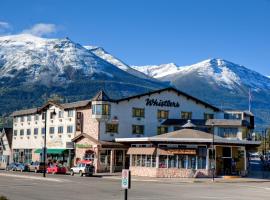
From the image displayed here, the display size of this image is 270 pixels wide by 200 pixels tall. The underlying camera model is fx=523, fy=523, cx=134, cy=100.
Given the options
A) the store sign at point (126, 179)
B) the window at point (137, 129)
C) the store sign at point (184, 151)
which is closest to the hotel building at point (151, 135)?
the window at point (137, 129)

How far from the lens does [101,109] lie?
78.9 meters

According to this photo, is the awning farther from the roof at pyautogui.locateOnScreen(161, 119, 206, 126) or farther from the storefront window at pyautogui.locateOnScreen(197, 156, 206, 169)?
the roof at pyautogui.locateOnScreen(161, 119, 206, 126)

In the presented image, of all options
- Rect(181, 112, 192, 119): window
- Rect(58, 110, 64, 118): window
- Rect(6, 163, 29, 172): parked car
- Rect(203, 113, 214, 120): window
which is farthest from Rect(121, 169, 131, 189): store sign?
Rect(58, 110, 64, 118): window

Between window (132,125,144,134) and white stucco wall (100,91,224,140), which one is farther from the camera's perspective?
window (132,125,144,134)

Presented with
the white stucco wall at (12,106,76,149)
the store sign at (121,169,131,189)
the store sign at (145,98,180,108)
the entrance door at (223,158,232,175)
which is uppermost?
the store sign at (145,98,180,108)

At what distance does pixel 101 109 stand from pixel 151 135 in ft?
33.9

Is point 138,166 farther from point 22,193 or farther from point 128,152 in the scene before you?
point 22,193

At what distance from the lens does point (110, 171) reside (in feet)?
253

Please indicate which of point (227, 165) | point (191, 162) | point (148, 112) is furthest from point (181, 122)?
point (191, 162)

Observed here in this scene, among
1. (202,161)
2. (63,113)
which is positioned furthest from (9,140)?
(202,161)

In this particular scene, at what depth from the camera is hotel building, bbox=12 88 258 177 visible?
67250mm

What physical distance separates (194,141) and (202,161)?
116 inches

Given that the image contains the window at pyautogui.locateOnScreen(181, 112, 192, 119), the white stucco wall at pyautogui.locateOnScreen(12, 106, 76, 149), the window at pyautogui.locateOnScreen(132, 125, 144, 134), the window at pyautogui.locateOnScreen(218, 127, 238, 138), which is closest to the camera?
the window at pyautogui.locateOnScreen(218, 127, 238, 138)

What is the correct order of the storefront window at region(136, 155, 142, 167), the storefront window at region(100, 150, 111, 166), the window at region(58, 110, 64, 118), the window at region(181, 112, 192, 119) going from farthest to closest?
the window at region(58, 110, 64, 118), the window at region(181, 112, 192, 119), the storefront window at region(100, 150, 111, 166), the storefront window at region(136, 155, 142, 167)
